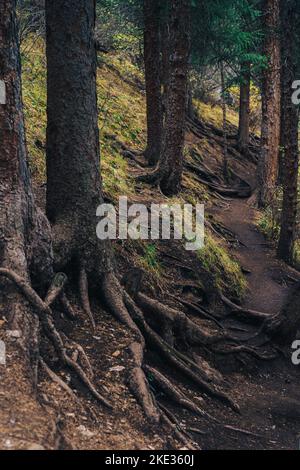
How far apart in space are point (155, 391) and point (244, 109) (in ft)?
63.0

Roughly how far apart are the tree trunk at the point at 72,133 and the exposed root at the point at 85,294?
0.13 m

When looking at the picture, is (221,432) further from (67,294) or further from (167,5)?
(167,5)

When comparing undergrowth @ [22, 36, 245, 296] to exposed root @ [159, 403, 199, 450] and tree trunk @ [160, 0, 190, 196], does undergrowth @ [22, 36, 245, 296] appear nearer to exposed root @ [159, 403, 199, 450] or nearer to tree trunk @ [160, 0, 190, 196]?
tree trunk @ [160, 0, 190, 196]

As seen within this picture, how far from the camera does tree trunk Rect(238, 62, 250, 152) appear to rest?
70.6 ft

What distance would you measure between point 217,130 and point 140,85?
3884mm

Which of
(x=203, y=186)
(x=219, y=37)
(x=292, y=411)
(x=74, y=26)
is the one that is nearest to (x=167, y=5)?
(x=219, y=37)

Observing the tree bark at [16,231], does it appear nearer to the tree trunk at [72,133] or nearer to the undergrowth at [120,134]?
the tree trunk at [72,133]

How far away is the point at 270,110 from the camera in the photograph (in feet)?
59.3

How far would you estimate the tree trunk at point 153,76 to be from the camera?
1470 cm

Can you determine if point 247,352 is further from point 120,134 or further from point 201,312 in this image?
point 120,134

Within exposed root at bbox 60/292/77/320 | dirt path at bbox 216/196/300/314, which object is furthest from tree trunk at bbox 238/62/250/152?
exposed root at bbox 60/292/77/320

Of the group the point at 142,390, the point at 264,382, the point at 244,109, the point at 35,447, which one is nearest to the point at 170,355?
the point at 142,390

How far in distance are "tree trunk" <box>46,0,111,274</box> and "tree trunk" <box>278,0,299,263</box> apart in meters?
5.74
